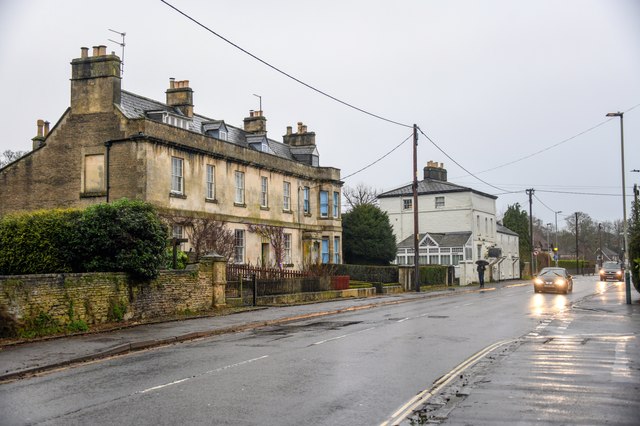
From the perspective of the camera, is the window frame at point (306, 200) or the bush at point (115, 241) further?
the window frame at point (306, 200)

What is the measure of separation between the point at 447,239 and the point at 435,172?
10.3 m

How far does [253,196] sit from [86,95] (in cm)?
1174

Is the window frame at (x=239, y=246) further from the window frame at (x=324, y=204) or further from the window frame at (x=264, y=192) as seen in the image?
the window frame at (x=324, y=204)

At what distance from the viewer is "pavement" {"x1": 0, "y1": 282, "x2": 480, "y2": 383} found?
13.1 metres

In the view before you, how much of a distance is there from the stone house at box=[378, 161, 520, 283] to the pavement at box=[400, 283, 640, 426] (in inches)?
1855

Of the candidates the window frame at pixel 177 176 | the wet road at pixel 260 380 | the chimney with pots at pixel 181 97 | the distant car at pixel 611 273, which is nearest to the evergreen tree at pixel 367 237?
the chimney with pots at pixel 181 97

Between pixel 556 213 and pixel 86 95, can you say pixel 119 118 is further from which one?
pixel 556 213

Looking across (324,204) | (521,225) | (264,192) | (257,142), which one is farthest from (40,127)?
(521,225)

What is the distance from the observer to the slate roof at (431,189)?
217 ft

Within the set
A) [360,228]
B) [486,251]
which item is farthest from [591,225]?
[360,228]

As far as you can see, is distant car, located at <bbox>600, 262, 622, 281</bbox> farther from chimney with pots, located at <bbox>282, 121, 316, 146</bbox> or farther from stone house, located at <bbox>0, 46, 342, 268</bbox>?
stone house, located at <bbox>0, 46, 342, 268</bbox>

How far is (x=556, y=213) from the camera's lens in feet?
321

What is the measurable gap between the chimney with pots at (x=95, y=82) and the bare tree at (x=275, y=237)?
12217 mm

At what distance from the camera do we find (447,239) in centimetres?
6494
